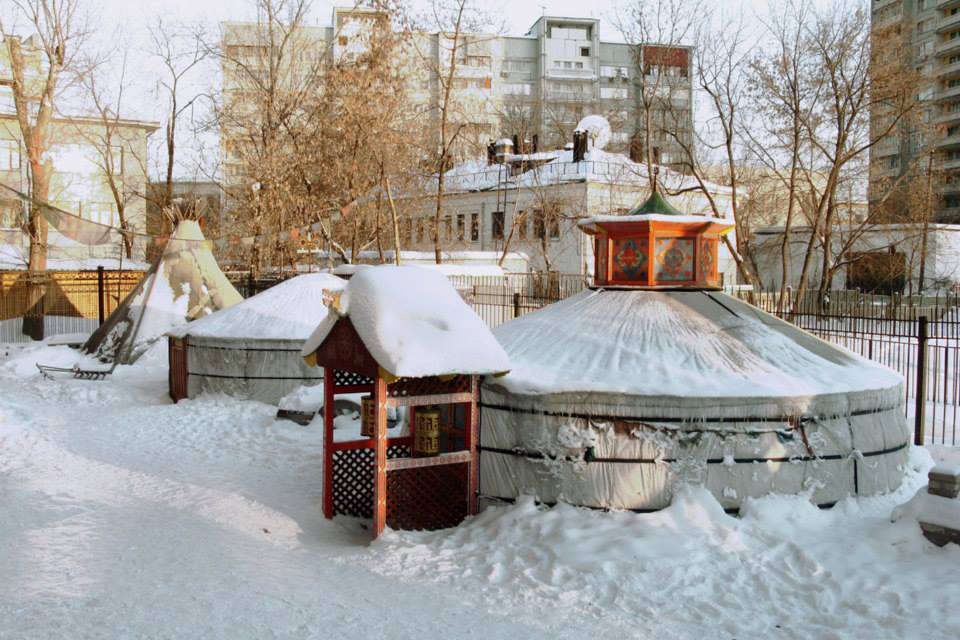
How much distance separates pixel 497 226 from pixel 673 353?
2736 centimetres

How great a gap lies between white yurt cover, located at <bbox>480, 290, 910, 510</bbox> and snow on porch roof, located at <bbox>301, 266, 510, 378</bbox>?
447 mm

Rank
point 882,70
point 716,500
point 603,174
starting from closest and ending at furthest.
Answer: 1. point 716,500
2. point 882,70
3. point 603,174

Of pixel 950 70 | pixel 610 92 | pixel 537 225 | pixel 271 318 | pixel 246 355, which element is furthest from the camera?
pixel 610 92

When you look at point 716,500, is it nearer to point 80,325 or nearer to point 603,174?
point 80,325

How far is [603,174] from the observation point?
3180 cm

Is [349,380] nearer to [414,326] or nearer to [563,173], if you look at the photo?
[414,326]

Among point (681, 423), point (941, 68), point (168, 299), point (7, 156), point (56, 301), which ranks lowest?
point (681, 423)

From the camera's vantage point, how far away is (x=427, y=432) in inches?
303

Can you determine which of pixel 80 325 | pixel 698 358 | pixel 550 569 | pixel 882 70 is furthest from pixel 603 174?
pixel 550 569

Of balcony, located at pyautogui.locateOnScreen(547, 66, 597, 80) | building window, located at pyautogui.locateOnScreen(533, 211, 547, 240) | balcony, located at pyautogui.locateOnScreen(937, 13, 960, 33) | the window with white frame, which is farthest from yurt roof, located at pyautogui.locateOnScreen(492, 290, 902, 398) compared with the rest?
the window with white frame

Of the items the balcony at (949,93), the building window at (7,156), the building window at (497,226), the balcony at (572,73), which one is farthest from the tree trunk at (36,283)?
the balcony at (949,93)

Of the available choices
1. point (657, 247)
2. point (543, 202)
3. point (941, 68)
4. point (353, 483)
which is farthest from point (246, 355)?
point (941, 68)

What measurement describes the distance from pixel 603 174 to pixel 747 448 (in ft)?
84.2

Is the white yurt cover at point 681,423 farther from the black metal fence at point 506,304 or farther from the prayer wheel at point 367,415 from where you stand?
the black metal fence at point 506,304
